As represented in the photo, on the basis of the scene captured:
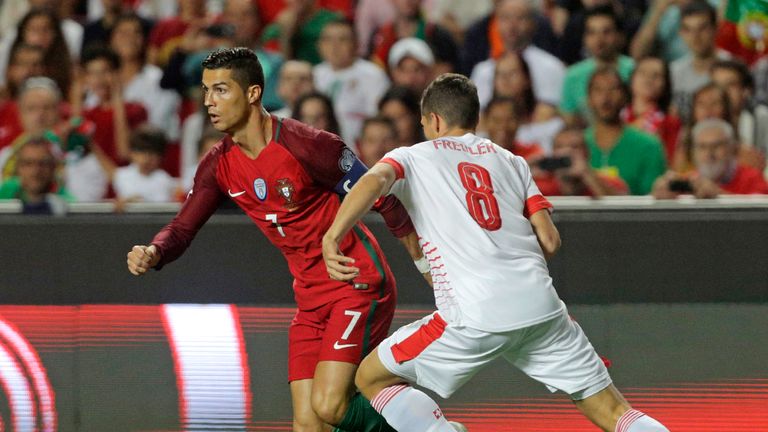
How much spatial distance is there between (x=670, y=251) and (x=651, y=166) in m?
1.79

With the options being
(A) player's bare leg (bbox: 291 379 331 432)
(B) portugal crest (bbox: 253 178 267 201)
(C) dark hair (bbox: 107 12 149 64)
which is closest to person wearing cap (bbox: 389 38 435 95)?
(C) dark hair (bbox: 107 12 149 64)

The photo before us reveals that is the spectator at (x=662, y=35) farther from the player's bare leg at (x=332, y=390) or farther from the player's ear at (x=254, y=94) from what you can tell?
the player's bare leg at (x=332, y=390)

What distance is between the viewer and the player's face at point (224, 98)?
5262 millimetres

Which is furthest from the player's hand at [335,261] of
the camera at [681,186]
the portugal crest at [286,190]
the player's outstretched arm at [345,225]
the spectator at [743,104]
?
the spectator at [743,104]

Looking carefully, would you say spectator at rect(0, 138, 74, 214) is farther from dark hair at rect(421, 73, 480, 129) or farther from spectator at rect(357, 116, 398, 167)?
dark hair at rect(421, 73, 480, 129)

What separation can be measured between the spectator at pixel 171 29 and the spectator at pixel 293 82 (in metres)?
1.15

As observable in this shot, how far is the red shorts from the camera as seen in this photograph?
538 cm

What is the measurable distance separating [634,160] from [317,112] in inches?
82.0

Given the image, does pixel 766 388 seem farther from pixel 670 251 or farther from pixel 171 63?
pixel 171 63

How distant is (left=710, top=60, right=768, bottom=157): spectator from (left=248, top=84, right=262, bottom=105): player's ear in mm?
4251

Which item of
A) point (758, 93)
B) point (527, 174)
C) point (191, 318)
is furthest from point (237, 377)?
point (758, 93)

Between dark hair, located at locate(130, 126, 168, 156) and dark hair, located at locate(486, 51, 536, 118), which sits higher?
dark hair, located at locate(486, 51, 536, 118)

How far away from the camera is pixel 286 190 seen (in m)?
5.33

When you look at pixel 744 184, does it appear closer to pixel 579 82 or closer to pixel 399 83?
pixel 579 82
